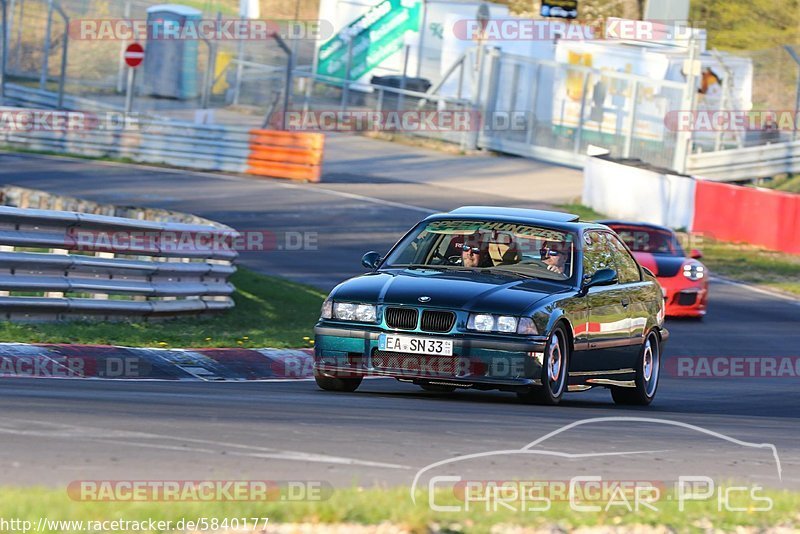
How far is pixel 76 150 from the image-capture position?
33750 mm

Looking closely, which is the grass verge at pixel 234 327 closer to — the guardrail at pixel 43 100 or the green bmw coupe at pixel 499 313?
the green bmw coupe at pixel 499 313

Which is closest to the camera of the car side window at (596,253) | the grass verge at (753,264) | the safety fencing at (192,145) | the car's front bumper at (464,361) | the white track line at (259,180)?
the car's front bumper at (464,361)

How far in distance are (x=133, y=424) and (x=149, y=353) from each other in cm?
477

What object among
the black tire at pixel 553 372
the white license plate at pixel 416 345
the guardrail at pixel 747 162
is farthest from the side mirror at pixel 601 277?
the guardrail at pixel 747 162

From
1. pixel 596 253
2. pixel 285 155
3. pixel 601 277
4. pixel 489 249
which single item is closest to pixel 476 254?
Result: pixel 489 249

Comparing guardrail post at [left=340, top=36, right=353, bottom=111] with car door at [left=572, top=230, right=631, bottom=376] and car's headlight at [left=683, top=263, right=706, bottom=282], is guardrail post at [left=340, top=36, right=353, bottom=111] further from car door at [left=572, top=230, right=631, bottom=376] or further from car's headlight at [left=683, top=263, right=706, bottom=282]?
car door at [left=572, top=230, right=631, bottom=376]

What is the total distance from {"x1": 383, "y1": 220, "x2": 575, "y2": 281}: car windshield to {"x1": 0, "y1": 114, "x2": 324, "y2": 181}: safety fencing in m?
21.5

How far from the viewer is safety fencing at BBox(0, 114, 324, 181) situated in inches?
1286

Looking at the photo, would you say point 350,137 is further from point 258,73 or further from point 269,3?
point 269,3

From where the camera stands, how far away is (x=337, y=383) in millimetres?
10508

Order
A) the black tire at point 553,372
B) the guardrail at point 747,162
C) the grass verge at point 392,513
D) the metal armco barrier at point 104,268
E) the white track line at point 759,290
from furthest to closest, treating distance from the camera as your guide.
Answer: the guardrail at point 747,162
the white track line at point 759,290
the metal armco barrier at point 104,268
the black tire at point 553,372
the grass verge at point 392,513

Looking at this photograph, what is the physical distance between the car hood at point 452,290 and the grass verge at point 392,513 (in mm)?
3967

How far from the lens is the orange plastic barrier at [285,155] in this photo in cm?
3244

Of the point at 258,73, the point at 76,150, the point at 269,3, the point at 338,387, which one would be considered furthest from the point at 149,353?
the point at 269,3
